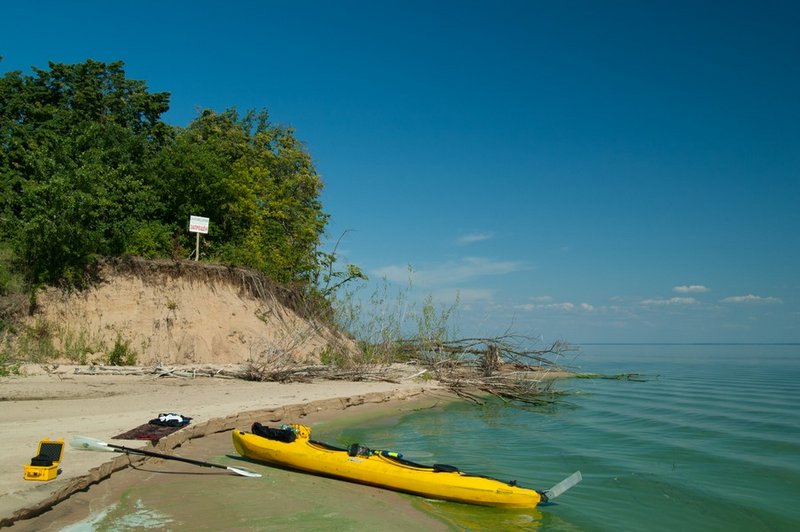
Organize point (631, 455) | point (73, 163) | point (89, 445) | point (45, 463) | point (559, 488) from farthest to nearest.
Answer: point (73, 163)
point (631, 455)
point (89, 445)
point (559, 488)
point (45, 463)

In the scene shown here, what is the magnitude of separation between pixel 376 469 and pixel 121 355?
11.4 m

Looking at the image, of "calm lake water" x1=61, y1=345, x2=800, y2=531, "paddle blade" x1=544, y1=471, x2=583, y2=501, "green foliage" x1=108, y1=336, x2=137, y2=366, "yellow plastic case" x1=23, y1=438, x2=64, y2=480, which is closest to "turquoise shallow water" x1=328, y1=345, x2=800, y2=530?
"calm lake water" x1=61, y1=345, x2=800, y2=531

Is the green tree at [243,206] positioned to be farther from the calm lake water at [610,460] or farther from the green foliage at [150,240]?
the calm lake water at [610,460]

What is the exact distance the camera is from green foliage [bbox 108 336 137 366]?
1634 cm

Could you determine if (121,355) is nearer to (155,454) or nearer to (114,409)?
(114,409)

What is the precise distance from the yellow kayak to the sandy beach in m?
1.22

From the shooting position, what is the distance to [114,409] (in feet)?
37.2

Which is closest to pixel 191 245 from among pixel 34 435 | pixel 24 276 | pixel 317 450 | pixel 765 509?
pixel 24 276

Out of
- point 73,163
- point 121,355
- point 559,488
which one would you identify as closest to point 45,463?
point 559,488

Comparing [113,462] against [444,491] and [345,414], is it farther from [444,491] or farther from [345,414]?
[345,414]

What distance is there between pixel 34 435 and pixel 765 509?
10.3 m

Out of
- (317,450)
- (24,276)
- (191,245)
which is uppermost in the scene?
(191,245)

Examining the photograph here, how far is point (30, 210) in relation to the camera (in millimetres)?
16688

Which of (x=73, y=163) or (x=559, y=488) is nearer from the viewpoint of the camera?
(x=559, y=488)
